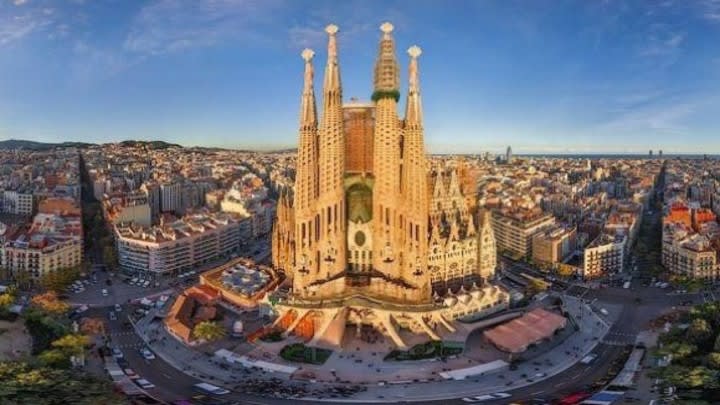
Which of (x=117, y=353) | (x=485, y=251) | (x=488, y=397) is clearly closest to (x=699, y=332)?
(x=488, y=397)

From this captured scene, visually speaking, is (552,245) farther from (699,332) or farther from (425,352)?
(425,352)

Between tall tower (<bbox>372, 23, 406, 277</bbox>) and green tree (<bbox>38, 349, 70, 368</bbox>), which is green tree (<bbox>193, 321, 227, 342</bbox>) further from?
tall tower (<bbox>372, 23, 406, 277</bbox>)

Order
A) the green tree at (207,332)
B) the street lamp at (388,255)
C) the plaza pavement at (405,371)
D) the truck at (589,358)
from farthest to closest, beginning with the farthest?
the street lamp at (388,255)
the green tree at (207,332)
the truck at (589,358)
the plaza pavement at (405,371)

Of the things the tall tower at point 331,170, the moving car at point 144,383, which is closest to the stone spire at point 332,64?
the tall tower at point 331,170

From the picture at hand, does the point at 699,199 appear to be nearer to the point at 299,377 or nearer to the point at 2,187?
the point at 299,377

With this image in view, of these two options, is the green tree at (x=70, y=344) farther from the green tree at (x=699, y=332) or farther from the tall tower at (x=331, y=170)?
the green tree at (x=699, y=332)

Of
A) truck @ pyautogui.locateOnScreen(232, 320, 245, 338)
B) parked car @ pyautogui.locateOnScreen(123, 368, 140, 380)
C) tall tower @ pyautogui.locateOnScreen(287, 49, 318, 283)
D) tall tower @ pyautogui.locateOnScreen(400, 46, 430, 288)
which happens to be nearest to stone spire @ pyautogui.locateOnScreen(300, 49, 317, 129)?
tall tower @ pyautogui.locateOnScreen(287, 49, 318, 283)

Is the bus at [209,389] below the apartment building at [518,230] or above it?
below
